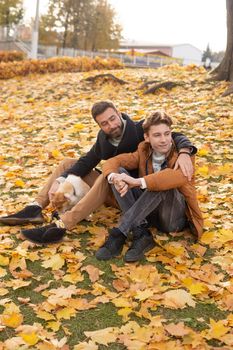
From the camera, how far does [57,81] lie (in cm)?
1446

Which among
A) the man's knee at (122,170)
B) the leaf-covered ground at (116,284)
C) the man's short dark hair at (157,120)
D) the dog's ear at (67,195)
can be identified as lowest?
the leaf-covered ground at (116,284)

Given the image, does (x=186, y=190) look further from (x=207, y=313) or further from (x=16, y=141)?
(x=16, y=141)

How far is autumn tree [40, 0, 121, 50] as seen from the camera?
43344mm

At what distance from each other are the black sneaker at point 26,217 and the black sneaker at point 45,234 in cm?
34

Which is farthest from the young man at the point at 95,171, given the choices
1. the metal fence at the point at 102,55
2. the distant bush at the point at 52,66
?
the metal fence at the point at 102,55

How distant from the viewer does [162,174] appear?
3656 mm

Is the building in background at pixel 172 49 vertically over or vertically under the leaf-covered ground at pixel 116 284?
over

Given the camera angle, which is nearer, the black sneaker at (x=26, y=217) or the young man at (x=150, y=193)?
the young man at (x=150, y=193)

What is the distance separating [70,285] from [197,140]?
4400mm

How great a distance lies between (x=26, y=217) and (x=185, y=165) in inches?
68.0

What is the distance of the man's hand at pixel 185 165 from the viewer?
372 centimetres

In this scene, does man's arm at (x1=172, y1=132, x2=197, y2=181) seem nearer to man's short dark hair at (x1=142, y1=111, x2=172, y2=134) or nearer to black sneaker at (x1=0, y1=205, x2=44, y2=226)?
man's short dark hair at (x1=142, y1=111, x2=172, y2=134)

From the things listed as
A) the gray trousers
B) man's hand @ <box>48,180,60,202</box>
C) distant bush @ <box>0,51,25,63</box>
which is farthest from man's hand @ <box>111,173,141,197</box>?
distant bush @ <box>0,51,25,63</box>

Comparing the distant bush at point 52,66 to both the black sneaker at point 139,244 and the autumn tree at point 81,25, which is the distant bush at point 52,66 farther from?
the autumn tree at point 81,25
